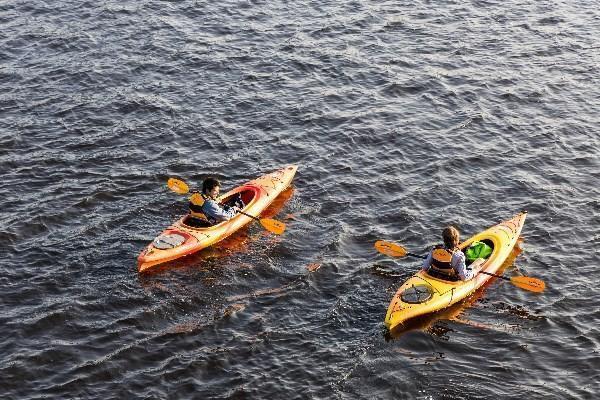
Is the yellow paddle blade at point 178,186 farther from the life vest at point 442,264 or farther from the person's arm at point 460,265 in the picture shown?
the person's arm at point 460,265

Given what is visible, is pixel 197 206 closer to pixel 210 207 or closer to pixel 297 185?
pixel 210 207

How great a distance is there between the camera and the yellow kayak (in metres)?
→ 15.5

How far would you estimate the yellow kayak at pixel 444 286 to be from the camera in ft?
51.0

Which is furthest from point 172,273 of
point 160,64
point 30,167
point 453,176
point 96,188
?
point 160,64

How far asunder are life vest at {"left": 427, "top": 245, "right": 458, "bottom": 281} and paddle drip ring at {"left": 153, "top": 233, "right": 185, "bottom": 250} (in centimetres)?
512

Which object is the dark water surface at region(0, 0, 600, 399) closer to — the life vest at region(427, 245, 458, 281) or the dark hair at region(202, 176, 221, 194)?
the life vest at region(427, 245, 458, 281)

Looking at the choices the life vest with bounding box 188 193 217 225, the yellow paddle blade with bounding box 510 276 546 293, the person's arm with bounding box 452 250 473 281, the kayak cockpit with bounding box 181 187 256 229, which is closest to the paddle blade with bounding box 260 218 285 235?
the kayak cockpit with bounding box 181 187 256 229

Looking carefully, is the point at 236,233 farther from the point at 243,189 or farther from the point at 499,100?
the point at 499,100

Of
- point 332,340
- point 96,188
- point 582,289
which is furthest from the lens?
point 96,188

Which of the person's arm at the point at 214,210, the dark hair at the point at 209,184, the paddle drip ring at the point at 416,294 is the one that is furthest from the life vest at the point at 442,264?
the dark hair at the point at 209,184

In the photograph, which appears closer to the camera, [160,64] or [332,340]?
[332,340]

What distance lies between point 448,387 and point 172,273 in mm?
6073

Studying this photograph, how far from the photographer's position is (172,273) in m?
17.1

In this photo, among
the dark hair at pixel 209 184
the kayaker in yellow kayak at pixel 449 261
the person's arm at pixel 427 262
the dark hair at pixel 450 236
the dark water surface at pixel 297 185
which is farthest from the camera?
the dark hair at pixel 209 184
